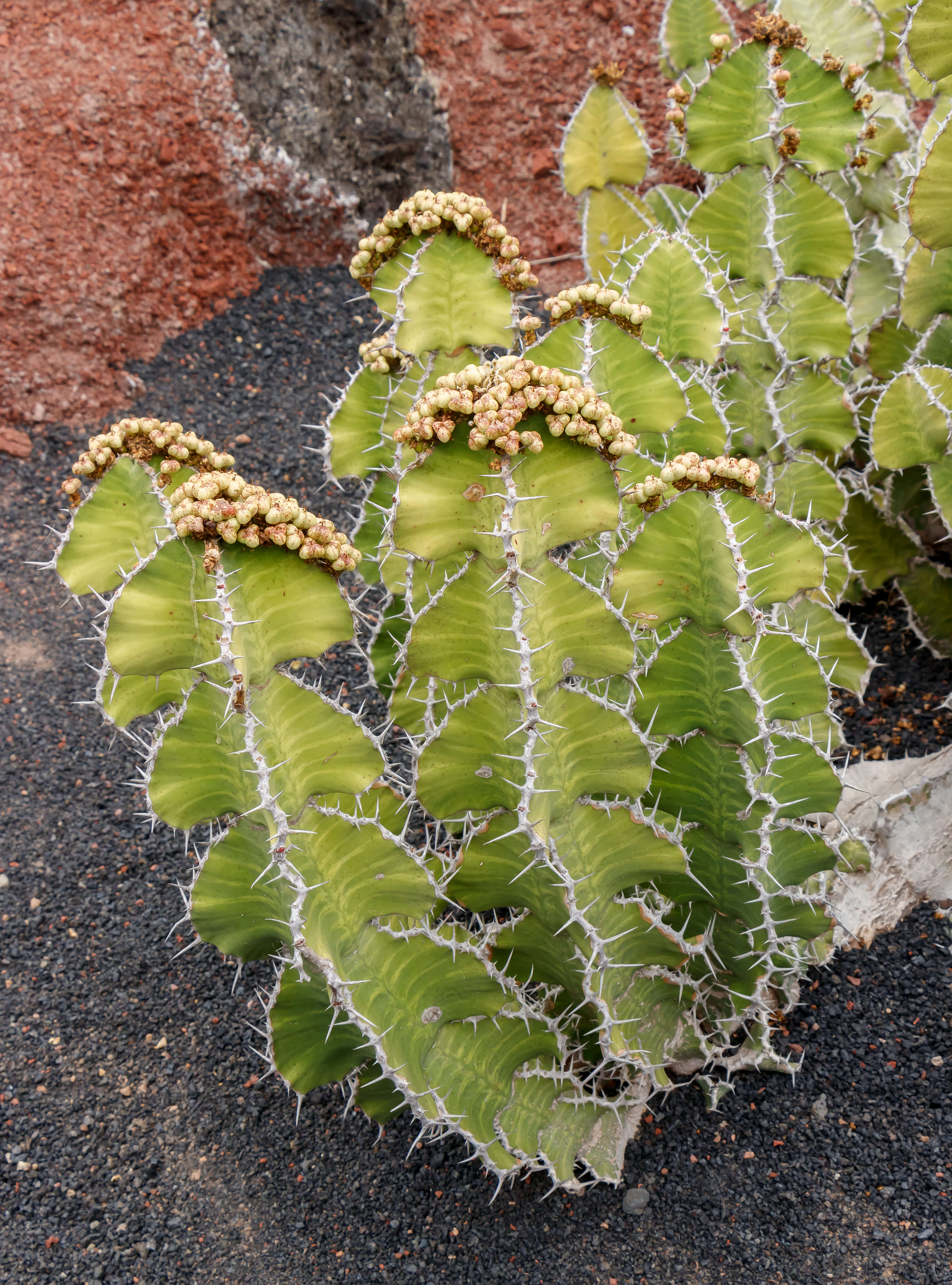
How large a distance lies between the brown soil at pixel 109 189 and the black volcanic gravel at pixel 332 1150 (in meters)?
1.74

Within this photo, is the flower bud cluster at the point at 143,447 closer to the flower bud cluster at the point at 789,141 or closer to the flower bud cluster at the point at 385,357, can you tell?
the flower bud cluster at the point at 385,357

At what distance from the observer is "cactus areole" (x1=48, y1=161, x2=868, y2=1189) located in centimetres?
133

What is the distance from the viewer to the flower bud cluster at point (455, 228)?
1813mm

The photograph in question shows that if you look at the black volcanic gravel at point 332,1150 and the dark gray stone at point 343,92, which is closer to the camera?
the black volcanic gravel at point 332,1150

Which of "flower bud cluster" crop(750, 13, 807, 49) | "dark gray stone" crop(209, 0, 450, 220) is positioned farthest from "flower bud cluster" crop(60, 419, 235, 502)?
"dark gray stone" crop(209, 0, 450, 220)

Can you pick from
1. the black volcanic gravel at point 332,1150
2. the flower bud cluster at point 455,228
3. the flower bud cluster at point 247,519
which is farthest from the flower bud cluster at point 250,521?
the black volcanic gravel at point 332,1150

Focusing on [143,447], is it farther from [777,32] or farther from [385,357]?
[777,32]

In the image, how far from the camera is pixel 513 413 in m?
1.21

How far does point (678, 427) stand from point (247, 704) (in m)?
1.06

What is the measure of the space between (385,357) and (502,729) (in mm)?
897

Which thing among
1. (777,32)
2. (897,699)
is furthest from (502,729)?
(777,32)

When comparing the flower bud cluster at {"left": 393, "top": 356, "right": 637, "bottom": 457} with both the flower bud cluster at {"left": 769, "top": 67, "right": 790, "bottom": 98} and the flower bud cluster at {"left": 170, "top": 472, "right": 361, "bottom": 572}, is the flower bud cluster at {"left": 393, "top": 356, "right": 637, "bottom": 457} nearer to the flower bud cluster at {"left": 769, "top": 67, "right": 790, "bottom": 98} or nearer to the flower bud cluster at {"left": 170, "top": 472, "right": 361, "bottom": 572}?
the flower bud cluster at {"left": 170, "top": 472, "right": 361, "bottom": 572}

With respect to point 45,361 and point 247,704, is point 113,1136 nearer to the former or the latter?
point 247,704

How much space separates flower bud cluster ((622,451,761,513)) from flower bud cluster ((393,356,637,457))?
0.43ft
